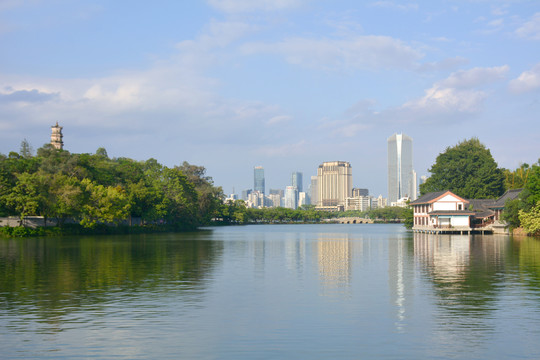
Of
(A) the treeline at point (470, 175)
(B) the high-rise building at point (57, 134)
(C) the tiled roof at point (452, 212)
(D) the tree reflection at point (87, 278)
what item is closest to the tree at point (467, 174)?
(A) the treeline at point (470, 175)

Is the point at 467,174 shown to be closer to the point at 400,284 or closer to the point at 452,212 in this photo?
the point at 452,212

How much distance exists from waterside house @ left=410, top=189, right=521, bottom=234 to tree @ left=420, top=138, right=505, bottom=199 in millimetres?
6569

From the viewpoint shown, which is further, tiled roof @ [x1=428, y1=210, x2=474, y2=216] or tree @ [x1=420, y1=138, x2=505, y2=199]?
tree @ [x1=420, y1=138, x2=505, y2=199]

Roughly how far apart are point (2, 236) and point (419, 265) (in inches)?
2459

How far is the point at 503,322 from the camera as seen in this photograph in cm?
1855

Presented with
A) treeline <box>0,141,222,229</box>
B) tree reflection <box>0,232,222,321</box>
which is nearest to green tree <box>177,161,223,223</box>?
treeline <box>0,141,222,229</box>

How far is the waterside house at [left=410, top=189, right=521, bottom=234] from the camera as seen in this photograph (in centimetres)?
9644

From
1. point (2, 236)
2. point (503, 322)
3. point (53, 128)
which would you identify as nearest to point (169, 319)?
point (503, 322)

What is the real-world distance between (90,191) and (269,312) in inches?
3078

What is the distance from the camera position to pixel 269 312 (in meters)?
20.7

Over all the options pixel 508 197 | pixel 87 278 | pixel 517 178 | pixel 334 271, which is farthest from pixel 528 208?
pixel 87 278

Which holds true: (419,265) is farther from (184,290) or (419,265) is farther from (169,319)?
(169,319)

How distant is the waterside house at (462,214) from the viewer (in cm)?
9644

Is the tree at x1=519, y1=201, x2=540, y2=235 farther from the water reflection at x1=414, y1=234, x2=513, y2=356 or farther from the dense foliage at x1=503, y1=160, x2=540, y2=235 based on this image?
the water reflection at x1=414, y1=234, x2=513, y2=356
